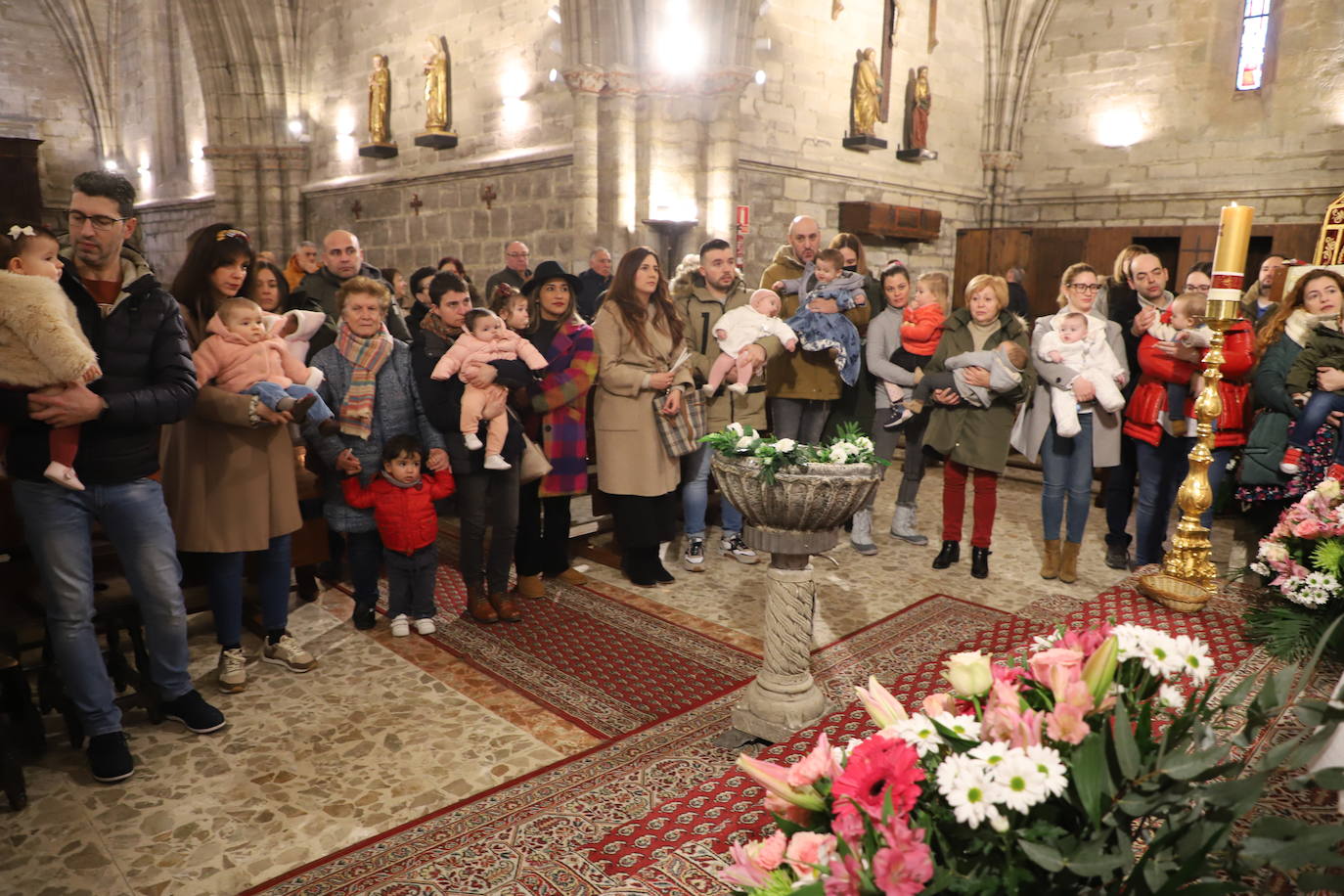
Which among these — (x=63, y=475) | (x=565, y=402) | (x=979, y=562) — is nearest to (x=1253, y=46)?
(x=979, y=562)

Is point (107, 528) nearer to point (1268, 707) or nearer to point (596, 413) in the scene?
point (596, 413)

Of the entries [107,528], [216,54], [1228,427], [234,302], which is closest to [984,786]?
[107,528]

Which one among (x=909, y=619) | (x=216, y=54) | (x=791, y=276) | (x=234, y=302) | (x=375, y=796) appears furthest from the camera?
(x=216, y=54)

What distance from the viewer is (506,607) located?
4.08 meters

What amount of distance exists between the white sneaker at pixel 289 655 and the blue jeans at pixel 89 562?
65 cm

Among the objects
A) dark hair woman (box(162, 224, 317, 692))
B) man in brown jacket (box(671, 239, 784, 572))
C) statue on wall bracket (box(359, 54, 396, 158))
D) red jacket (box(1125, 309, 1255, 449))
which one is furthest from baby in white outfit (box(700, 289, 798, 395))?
statue on wall bracket (box(359, 54, 396, 158))

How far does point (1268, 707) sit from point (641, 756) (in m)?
2.17

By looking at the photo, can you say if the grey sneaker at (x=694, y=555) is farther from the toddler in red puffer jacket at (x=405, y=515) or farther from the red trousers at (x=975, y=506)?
the toddler in red puffer jacket at (x=405, y=515)

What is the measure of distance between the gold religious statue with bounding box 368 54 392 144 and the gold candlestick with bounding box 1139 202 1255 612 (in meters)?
10.00

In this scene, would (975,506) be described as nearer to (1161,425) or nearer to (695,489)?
(1161,425)

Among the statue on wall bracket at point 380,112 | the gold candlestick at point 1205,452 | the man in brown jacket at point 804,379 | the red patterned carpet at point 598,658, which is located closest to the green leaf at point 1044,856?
the red patterned carpet at point 598,658

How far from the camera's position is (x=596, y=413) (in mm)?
4465

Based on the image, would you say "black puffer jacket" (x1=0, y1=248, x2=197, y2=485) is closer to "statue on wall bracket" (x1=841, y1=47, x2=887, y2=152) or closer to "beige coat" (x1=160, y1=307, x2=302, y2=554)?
"beige coat" (x1=160, y1=307, x2=302, y2=554)

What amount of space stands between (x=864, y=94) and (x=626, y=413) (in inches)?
288
